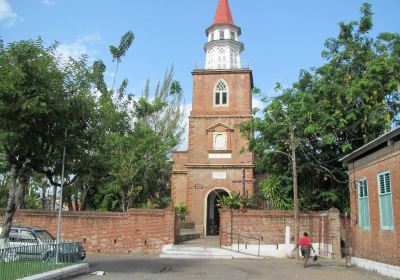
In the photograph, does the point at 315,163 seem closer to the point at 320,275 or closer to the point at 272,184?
the point at 272,184

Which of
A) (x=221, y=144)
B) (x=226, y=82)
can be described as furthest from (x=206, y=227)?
(x=226, y=82)

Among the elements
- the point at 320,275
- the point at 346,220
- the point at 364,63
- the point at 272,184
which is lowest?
the point at 320,275

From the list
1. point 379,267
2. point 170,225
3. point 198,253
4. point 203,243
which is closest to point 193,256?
point 198,253

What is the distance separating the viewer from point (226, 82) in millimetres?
36281

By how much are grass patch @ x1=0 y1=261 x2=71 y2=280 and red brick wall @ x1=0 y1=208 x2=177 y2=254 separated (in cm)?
1046

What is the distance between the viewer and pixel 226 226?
946 inches

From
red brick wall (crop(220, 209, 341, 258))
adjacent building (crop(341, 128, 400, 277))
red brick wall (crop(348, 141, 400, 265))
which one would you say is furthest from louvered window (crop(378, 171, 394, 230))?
red brick wall (crop(220, 209, 341, 258))

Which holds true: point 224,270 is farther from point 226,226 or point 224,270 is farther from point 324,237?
point 324,237

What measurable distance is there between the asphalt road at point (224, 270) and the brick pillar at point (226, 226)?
8.66ft

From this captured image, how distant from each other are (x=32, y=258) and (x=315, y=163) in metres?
17.6

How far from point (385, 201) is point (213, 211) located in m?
21.4

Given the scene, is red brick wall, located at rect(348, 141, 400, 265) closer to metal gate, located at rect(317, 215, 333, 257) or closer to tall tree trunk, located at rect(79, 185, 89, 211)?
metal gate, located at rect(317, 215, 333, 257)

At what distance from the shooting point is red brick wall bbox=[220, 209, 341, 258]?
2348 cm

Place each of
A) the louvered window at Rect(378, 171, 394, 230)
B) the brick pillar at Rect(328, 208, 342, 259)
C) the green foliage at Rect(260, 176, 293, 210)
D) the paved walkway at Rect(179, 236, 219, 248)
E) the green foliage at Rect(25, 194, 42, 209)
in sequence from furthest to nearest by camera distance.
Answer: the green foliage at Rect(25, 194, 42, 209) → the green foliage at Rect(260, 176, 293, 210) → the paved walkway at Rect(179, 236, 219, 248) → the brick pillar at Rect(328, 208, 342, 259) → the louvered window at Rect(378, 171, 394, 230)
